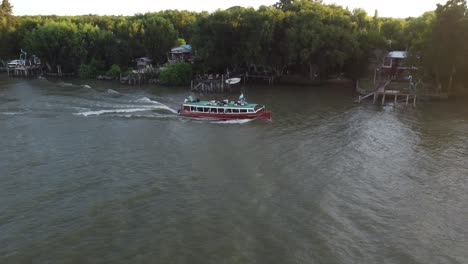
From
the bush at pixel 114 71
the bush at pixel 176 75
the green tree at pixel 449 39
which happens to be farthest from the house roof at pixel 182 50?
the green tree at pixel 449 39

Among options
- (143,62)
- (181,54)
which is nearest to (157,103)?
(181,54)

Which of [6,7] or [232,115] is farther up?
[6,7]

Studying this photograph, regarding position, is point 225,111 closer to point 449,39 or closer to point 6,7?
point 449,39

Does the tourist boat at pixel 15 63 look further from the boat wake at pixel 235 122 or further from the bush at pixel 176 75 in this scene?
the boat wake at pixel 235 122

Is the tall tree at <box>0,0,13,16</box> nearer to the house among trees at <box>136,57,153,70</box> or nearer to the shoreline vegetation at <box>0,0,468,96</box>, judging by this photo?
the shoreline vegetation at <box>0,0,468,96</box>

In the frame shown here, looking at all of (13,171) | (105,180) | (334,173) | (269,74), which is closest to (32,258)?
(105,180)

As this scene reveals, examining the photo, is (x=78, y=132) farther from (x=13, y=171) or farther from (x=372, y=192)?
(x=372, y=192)

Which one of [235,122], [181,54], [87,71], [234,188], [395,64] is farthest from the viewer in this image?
[87,71]

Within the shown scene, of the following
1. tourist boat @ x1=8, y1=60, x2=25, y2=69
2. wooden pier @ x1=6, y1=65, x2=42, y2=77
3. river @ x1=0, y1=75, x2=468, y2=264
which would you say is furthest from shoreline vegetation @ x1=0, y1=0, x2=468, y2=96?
river @ x1=0, y1=75, x2=468, y2=264
